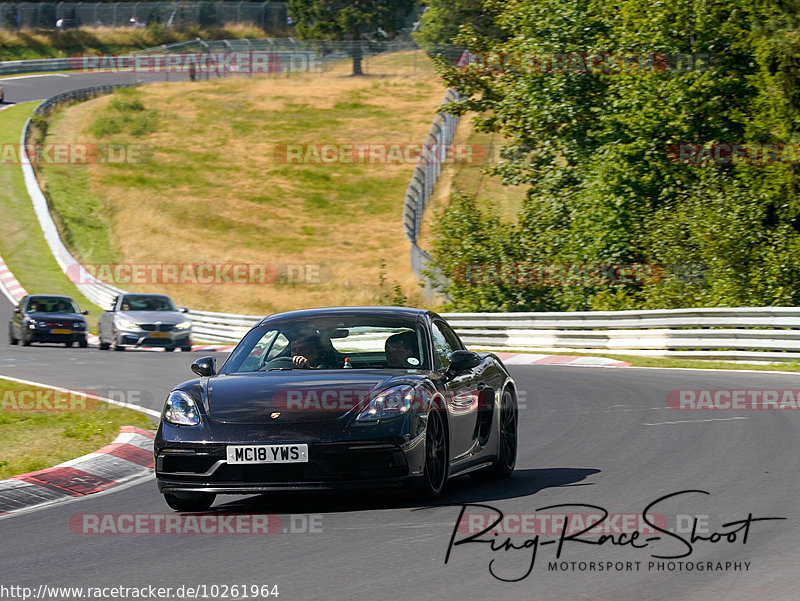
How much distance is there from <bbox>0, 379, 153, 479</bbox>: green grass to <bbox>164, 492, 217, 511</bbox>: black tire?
236cm

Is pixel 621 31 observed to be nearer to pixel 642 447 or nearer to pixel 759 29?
pixel 759 29

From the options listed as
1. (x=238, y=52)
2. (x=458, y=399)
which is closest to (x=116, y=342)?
(x=458, y=399)

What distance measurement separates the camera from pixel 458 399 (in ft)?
28.7

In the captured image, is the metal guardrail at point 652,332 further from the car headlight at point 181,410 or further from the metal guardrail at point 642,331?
the car headlight at point 181,410

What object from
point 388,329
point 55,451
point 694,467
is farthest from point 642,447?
point 55,451

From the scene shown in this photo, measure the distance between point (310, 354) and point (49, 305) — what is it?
78.4 feet

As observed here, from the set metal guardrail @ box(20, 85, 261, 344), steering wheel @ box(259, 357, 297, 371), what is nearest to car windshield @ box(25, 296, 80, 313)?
metal guardrail @ box(20, 85, 261, 344)

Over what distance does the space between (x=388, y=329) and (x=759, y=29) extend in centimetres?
2062

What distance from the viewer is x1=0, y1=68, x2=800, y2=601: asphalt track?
5699 mm

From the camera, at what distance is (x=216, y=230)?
55.6 meters

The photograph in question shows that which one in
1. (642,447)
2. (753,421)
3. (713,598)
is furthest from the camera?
(753,421)

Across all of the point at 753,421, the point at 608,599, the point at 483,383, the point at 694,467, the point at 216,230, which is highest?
the point at 608,599
